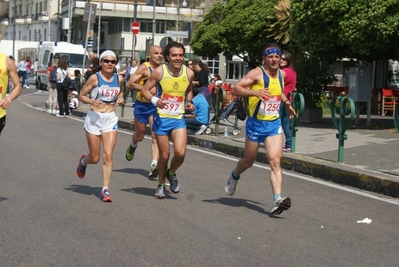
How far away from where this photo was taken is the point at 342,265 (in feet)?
23.6

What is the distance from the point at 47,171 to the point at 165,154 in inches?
116

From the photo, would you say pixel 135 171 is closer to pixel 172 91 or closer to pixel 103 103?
pixel 103 103

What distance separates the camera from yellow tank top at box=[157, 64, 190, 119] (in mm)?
10289

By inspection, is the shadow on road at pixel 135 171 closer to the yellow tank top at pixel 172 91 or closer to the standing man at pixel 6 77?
the yellow tank top at pixel 172 91

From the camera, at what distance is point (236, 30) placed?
114 ft

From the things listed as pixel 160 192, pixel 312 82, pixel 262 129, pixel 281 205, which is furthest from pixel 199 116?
pixel 281 205

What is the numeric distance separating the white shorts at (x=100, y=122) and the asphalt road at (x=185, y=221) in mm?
783

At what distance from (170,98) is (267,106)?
3.90 feet

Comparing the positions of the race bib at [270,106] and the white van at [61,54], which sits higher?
the white van at [61,54]

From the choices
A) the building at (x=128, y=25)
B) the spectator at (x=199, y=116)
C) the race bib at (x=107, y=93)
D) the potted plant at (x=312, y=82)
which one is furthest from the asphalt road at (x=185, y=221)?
the building at (x=128, y=25)

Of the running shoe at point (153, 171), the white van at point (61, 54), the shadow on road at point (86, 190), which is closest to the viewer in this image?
the shadow on road at point (86, 190)

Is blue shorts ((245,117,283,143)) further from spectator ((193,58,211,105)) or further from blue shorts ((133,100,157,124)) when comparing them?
spectator ((193,58,211,105))

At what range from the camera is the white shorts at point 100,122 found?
10.5m

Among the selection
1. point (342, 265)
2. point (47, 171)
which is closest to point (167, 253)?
point (342, 265)
